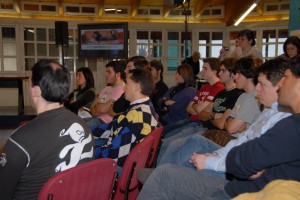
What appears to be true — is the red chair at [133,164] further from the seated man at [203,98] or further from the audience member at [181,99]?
the audience member at [181,99]

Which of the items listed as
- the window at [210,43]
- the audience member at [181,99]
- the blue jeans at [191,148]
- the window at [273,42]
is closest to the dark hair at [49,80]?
the blue jeans at [191,148]

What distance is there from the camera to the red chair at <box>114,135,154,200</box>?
1847 mm

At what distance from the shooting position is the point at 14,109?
26.7ft

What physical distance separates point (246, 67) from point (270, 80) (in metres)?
0.69

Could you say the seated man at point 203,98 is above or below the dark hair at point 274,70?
below

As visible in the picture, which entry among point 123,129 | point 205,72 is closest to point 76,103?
point 205,72

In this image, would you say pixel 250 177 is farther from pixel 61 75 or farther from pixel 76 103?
pixel 76 103

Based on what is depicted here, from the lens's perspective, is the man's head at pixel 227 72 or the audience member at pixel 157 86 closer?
the man's head at pixel 227 72

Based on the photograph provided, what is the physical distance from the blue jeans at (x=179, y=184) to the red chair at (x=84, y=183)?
0.29m

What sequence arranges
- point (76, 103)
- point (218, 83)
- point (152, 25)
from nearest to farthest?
point (218, 83)
point (76, 103)
point (152, 25)

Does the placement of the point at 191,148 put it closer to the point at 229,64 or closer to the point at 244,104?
the point at 244,104

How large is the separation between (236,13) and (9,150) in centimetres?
768

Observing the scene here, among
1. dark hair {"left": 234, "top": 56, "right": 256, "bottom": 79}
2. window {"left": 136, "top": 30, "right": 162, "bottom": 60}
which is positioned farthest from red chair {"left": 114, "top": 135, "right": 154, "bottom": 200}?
window {"left": 136, "top": 30, "right": 162, "bottom": 60}

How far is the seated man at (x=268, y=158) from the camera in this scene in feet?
3.92
